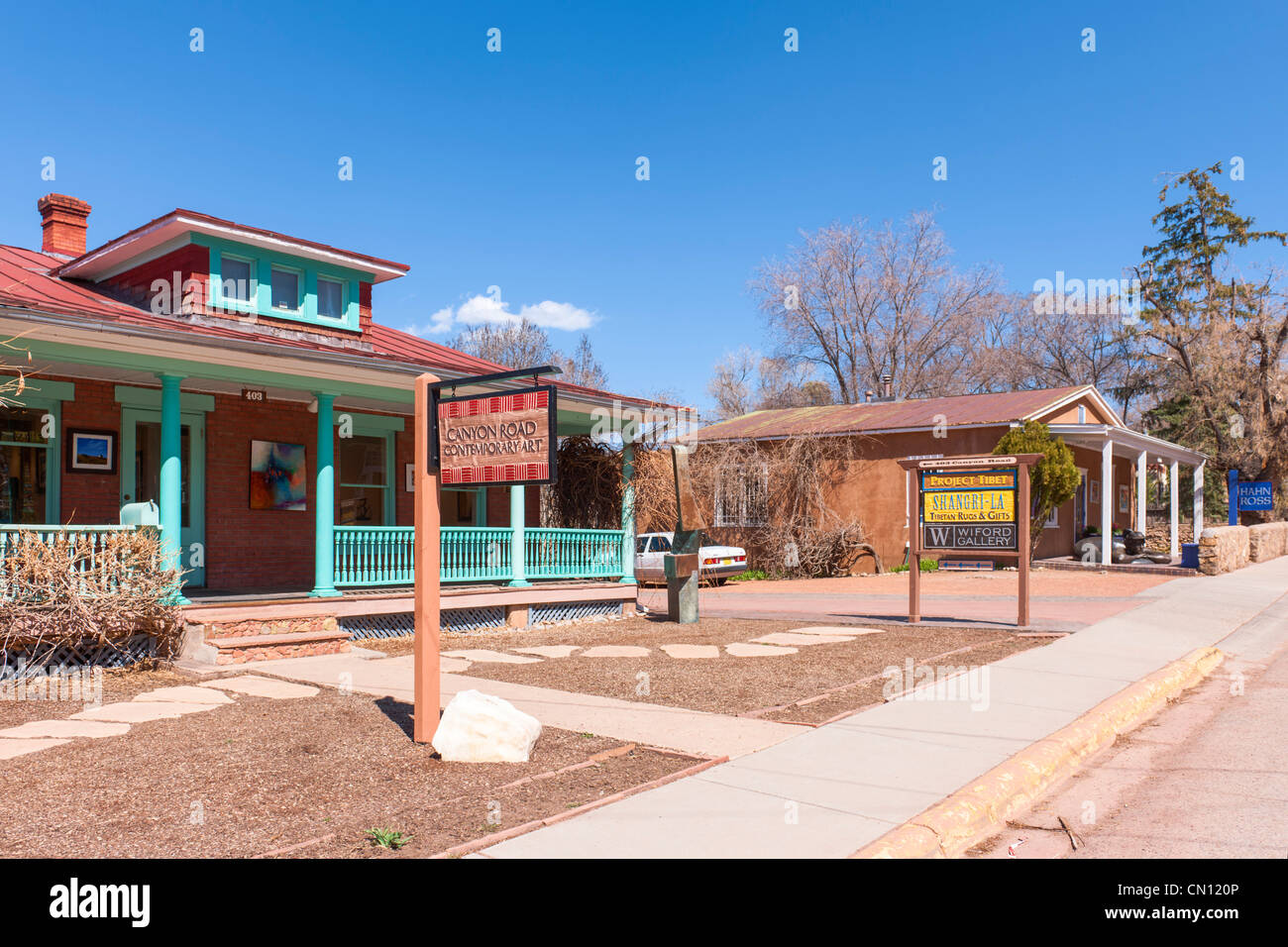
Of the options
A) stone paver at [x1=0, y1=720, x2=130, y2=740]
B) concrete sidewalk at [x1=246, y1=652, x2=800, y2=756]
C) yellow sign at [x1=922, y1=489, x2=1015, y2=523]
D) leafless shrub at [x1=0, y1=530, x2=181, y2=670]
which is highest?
yellow sign at [x1=922, y1=489, x2=1015, y2=523]

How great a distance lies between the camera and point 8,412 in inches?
425

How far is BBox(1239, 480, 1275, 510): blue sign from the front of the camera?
34219 mm

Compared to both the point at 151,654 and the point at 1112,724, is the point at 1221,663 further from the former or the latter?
the point at 151,654

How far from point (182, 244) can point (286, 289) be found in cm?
155

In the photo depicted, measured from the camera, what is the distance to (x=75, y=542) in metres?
8.78

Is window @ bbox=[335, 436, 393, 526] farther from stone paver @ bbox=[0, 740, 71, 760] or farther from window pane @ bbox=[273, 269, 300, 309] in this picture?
stone paver @ bbox=[0, 740, 71, 760]

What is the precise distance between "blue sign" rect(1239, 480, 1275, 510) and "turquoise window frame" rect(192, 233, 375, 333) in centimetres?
3440

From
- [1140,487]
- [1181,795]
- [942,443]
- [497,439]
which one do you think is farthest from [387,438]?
[1140,487]

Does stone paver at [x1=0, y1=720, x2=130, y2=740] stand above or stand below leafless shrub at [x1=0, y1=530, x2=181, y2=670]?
below

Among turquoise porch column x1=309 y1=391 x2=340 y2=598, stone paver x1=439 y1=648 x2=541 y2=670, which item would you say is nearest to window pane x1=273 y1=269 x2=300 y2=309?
turquoise porch column x1=309 y1=391 x2=340 y2=598

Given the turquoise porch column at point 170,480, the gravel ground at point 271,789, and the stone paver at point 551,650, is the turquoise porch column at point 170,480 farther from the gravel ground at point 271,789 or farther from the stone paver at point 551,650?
the stone paver at point 551,650

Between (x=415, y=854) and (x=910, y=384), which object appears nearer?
(x=415, y=854)
